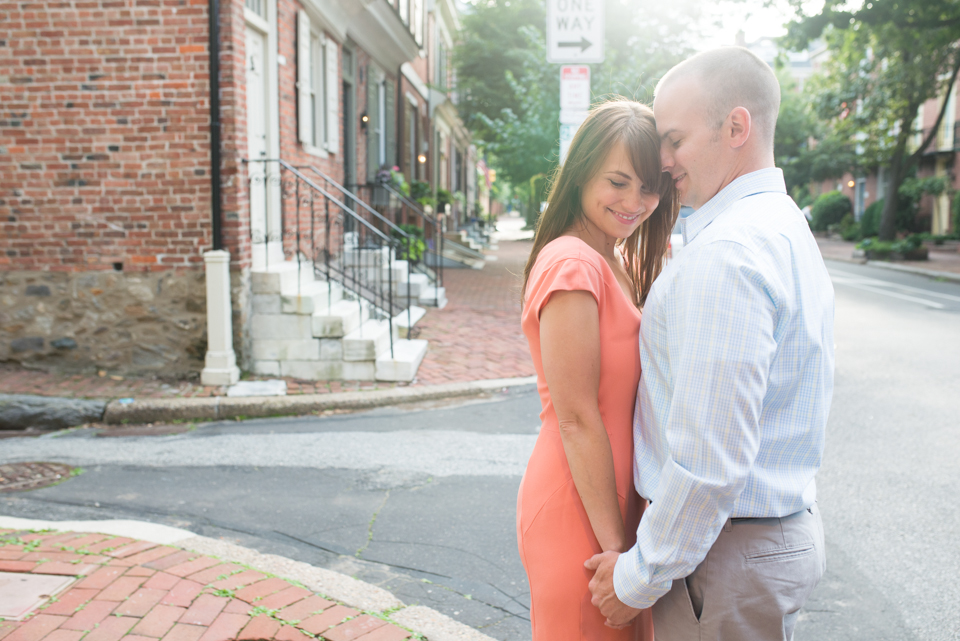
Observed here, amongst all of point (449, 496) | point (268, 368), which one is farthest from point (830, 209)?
point (449, 496)

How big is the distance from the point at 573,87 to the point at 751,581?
6.24 metres

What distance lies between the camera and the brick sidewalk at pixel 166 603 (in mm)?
2727

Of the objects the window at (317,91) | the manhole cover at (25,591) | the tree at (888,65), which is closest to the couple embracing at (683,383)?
the manhole cover at (25,591)

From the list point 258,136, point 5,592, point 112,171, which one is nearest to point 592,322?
point 5,592

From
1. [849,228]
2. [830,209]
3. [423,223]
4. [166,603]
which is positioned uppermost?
[830,209]

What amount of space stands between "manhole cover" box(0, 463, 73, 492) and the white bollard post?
207cm

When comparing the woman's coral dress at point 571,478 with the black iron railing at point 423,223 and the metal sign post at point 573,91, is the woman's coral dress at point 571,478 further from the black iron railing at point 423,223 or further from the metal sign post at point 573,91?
the black iron railing at point 423,223

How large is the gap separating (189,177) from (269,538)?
4408 mm

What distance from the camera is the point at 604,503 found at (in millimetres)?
1643

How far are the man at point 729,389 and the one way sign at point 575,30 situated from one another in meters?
5.72

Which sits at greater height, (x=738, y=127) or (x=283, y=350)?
(x=738, y=127)

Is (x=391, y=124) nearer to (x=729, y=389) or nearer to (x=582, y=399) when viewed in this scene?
(x=582, y=399)

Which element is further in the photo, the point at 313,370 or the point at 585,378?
the point at 313,370

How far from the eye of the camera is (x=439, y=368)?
7879 millimetres
